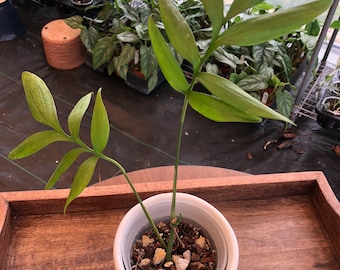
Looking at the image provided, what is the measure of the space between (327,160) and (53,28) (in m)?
1.42

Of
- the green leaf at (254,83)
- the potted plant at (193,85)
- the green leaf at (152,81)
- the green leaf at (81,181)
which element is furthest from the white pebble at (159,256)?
the green leaf at (152,81)

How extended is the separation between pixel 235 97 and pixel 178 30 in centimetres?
11

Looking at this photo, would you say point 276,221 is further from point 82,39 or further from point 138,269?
point 82,39

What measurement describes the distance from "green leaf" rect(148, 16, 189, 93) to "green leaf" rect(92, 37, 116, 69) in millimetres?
1326

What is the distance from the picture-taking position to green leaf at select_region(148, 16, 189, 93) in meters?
0.46

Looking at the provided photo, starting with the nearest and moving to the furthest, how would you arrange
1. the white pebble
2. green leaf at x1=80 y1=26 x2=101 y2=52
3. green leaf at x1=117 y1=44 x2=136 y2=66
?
the white pebble
green leaf at x1=117 y1=44 x2=136 y2=66
green leaf at x1=80 y1=26 x2=101 y2=52

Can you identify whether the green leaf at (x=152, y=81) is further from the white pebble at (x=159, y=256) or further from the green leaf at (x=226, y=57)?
the white pebble at (x=159, y=256)

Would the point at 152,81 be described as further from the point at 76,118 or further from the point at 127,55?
the point at 76,118

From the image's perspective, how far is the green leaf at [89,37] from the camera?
1800 millimetres

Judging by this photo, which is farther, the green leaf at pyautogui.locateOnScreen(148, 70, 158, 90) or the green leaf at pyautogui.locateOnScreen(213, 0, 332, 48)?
the green leaf at pyautogui.locateOnScreen(148, 70, 158, 90)

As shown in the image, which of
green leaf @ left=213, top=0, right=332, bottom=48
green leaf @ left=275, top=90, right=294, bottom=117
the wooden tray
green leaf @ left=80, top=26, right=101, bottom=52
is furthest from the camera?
green leaf @ left=80, top=26, right=101, bottom=52

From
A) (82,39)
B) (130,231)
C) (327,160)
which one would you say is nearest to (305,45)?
(327,160)

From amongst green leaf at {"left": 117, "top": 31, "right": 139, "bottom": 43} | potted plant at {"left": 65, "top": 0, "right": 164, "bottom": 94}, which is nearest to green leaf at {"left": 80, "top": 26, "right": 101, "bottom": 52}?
potted plant at {"left": 65, "top": 0, "right": 164, "bottom": 94}

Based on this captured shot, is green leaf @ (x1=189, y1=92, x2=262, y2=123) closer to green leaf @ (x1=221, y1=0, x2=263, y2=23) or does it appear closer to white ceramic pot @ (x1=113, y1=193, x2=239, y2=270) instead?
green leaf @ (x1=221, y1=0, x2=263, y2=23)
